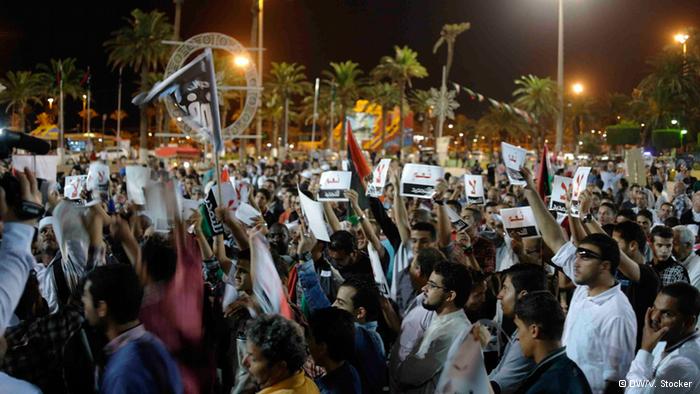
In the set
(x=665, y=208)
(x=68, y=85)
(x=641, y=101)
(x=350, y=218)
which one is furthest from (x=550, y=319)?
(x=68, y=85)

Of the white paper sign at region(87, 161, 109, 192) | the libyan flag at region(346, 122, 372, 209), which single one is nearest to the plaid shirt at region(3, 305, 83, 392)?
the libyan flag at region(346, 122, 372, 209)

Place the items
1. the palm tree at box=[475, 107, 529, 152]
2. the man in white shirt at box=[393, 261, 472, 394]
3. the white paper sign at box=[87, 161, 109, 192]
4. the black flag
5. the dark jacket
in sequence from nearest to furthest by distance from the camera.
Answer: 1. the dark jacket
2. the man in white shirt at box=[393, 261, 472, 394]
3. the black flag
4. the white paper sign at box=[87, 161, 109, 192]
5. the palm tree at box=[475, 107, 529, 152]

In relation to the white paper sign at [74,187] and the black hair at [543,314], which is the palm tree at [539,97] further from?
the black hair at [543,314]

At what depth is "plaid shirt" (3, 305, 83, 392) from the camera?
4.04 meters

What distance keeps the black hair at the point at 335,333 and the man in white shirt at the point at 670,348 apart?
1587 mm

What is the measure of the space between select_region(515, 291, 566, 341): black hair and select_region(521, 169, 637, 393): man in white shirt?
30.5 inches

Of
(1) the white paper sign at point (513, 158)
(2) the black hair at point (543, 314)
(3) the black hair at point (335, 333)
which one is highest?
(1) the white paper sign at point (513, 158)

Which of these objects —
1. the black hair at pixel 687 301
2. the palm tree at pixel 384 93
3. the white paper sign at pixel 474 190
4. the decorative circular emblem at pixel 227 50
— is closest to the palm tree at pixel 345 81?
the palm tree at pixel 384 93

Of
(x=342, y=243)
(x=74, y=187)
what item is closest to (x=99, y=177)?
(x=74, y=187)

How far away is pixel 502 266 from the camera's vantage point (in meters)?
8.02

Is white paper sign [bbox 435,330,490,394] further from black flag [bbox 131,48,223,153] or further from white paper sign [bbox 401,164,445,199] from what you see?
white paper sign [bbox 401,164,445,199]

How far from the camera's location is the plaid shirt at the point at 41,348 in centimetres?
404

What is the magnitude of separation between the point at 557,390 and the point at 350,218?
6714 mm

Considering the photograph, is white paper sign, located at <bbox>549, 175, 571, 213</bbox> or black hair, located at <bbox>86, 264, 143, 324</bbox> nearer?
black hair, located at <bbox>86, 264, 143, 324</bbox>
